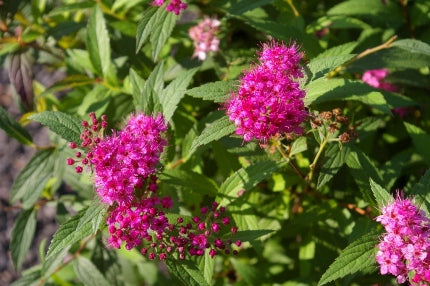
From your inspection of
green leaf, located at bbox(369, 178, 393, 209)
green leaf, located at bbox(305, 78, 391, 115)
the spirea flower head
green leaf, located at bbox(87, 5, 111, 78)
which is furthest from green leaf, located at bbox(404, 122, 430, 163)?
green leaf, located at bbox(87, 5, 111, 78)

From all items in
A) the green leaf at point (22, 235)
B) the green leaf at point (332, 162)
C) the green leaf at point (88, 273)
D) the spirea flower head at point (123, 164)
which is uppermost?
the spirea flower head at point (123, 164)

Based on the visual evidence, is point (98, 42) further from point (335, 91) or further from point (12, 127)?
point (335, 91)

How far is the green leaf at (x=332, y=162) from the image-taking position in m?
2.28

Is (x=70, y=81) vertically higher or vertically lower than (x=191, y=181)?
higher

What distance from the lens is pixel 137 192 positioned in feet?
7.06

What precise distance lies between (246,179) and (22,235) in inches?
60.5

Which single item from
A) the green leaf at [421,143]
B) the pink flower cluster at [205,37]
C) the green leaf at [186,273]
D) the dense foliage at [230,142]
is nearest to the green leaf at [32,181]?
the dense foliage at [230,142]

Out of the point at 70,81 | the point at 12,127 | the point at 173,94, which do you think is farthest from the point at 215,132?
the point at 12,127

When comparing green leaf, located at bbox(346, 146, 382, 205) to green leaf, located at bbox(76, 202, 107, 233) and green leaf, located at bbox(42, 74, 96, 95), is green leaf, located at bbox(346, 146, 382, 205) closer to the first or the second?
green leaf, located at bbox(76, 202, 107, 233)

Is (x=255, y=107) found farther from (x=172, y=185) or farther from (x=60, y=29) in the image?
(x=60, y=29)

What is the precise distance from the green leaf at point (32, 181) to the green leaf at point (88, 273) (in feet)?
1.52

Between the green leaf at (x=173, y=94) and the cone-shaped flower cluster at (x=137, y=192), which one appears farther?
the green leaf at (x=173, y=94)

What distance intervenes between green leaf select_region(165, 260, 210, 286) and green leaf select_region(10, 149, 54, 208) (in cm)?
121

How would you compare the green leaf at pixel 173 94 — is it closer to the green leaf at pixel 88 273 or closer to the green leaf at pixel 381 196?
the green leaf at pixel 381 196
